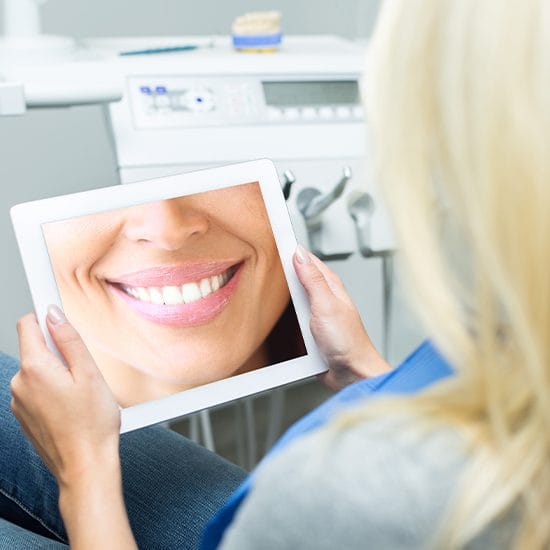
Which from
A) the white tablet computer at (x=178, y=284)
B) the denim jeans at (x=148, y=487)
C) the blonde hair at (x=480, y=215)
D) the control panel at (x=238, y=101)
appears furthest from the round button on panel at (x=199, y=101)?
the blonde hair at (x=480, y=215)

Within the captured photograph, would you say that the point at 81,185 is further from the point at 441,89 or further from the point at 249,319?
the point at 441,89

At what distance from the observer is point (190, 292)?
0.91 meters

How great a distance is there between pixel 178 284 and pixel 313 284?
0.14 m

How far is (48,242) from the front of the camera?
0.80m

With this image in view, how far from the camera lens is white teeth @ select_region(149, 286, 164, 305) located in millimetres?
882

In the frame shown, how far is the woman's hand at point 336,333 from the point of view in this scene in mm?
863

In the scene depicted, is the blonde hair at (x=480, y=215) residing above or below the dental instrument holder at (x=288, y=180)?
above

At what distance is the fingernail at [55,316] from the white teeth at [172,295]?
132mm

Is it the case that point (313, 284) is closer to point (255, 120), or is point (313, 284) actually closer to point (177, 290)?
point (177, 290)

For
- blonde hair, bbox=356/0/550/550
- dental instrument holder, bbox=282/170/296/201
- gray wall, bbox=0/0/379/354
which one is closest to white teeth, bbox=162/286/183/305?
dental instrument holder, bbox=282/170/296/201

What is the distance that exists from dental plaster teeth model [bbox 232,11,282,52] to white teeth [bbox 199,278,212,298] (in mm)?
531

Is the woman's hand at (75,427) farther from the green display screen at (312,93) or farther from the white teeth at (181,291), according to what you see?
the green display screen at (312,93)

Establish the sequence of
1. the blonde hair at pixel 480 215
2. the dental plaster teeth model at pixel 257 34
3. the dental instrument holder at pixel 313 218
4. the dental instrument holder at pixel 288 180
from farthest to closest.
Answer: the dental plaster teeth model at pixel 257 34 < the dental instrument holder at pixel 313 218 < the dental instrument holder at pixel 288 180 < the blonde hair at pixel 480 215

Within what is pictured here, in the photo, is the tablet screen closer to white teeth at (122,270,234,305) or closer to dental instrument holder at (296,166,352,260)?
white teeth at (122,270,234,305)
